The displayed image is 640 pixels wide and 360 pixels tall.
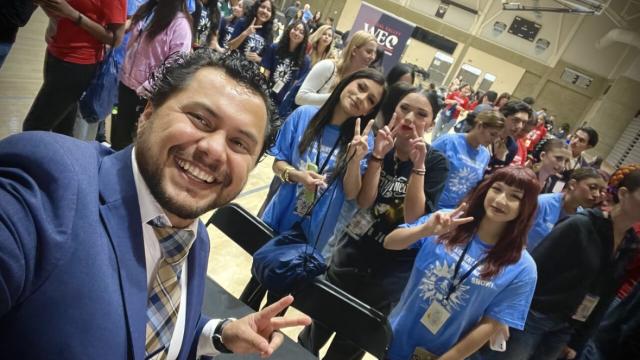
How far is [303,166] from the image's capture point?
2.06 m

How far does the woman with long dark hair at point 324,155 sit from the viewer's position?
1923 millimetres

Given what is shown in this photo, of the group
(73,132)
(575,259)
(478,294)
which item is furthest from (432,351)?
(73,132)

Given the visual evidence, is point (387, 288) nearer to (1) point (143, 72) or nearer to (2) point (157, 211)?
(2) point (157, 211)

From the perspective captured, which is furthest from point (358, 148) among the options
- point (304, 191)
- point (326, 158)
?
point (304, 191)

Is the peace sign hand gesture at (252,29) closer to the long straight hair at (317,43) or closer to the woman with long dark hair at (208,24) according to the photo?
the woman with long dark hair at (208,24)

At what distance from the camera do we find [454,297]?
180 centimetres

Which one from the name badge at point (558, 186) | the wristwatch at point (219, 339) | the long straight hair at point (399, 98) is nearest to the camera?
the wristwatch at point (219, 339)

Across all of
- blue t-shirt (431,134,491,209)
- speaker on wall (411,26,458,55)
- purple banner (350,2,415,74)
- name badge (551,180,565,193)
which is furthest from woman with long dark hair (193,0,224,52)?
speaker on wall (411,26,458,55)

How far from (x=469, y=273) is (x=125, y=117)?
2434 millimetres

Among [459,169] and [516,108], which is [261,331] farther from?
[516,108]

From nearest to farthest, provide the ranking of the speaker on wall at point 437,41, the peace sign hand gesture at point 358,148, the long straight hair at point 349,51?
the peace sign hand gesture at point 358,148 < the long straight hair at point 349,51 < the speaker on wall at point 437,41

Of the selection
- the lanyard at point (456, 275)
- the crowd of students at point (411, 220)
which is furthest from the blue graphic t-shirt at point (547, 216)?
the lanyard at point (456, 275)

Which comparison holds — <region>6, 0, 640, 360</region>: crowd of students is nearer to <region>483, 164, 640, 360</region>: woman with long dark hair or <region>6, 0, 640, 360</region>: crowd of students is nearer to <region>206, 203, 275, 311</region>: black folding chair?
<region>483, 164, 640, 360</region>: woman with long dark hair

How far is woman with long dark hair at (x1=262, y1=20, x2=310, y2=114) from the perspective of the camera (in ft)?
13.3
